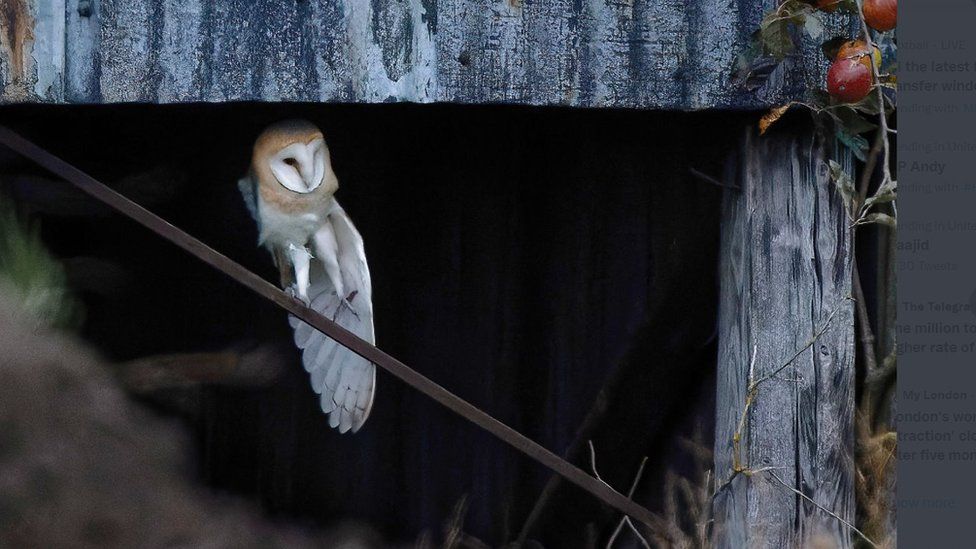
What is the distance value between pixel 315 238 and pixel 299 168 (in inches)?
6.3

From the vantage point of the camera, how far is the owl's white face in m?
2.48

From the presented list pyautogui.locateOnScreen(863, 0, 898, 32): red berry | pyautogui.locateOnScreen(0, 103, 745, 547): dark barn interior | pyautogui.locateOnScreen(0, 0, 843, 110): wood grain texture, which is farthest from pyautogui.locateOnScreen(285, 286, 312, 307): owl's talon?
pyautogui.locateOnScreen(863, 0, 898, 32): red berry

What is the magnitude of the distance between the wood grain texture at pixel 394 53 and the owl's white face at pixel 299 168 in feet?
0.61

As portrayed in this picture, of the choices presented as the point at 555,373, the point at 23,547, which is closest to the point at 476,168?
the point at 555,373

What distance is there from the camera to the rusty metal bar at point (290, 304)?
235 centimetres

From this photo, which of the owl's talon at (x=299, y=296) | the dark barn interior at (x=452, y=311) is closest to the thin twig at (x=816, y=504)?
the dark barn interior at (x=452, y=311)

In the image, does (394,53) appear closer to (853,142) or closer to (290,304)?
(290,304)

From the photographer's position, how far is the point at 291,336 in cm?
331

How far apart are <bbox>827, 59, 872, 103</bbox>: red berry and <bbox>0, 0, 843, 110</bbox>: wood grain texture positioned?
0.42ft

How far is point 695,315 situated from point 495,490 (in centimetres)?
78

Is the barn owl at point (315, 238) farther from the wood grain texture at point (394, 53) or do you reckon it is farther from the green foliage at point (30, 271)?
the green foliage at point (30, 271)

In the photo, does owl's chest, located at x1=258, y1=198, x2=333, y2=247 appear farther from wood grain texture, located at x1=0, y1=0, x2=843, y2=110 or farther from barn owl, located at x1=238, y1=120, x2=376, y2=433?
wood grain texture, located at x1=0, y1=0, x2=843, y2=110

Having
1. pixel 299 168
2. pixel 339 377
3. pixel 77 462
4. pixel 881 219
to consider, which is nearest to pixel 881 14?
pixel 881 219

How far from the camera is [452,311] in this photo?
3336mm
